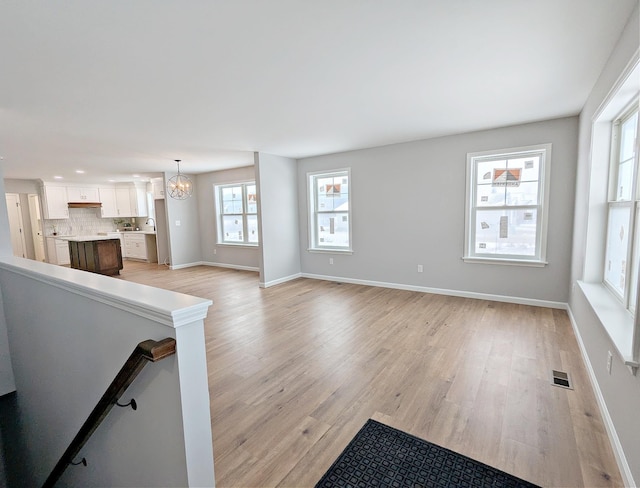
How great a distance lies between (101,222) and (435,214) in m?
10.5

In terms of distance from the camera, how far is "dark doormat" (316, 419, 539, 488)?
1656 millimetres

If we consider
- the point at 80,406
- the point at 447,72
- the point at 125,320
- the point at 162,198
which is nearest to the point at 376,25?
the point at 447,72

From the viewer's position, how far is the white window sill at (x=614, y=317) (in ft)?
5.48

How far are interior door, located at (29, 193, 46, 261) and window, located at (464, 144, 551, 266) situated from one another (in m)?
11.4

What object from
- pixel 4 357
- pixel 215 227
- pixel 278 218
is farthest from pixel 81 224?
pixel 4 357

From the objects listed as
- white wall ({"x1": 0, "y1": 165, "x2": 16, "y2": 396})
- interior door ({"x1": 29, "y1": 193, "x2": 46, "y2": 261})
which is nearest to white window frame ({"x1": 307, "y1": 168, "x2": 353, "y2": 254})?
white wall ({"x1": 0, "y1": 165, "x2": 16, "y2": 396})

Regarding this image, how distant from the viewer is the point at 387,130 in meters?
4.39

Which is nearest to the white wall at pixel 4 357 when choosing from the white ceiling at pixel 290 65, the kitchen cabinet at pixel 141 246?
the white ceiling at pixel 290 65

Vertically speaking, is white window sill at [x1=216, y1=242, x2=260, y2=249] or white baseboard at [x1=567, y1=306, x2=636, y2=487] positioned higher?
white window sill at [x1=216, y1=242, x2=260, y2=249]

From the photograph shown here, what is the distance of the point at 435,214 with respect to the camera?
500 cm

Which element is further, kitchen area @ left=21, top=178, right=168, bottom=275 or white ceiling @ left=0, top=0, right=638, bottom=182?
kitchen area @ left=21, top=178, right=168, bottom=275

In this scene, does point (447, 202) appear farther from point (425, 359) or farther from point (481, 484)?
point (481, 484)

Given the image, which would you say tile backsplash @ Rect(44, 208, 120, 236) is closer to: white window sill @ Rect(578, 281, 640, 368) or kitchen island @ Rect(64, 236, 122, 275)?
kitchen island @ Rect(64, 236, 122, 275)

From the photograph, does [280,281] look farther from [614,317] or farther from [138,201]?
[138,201]
